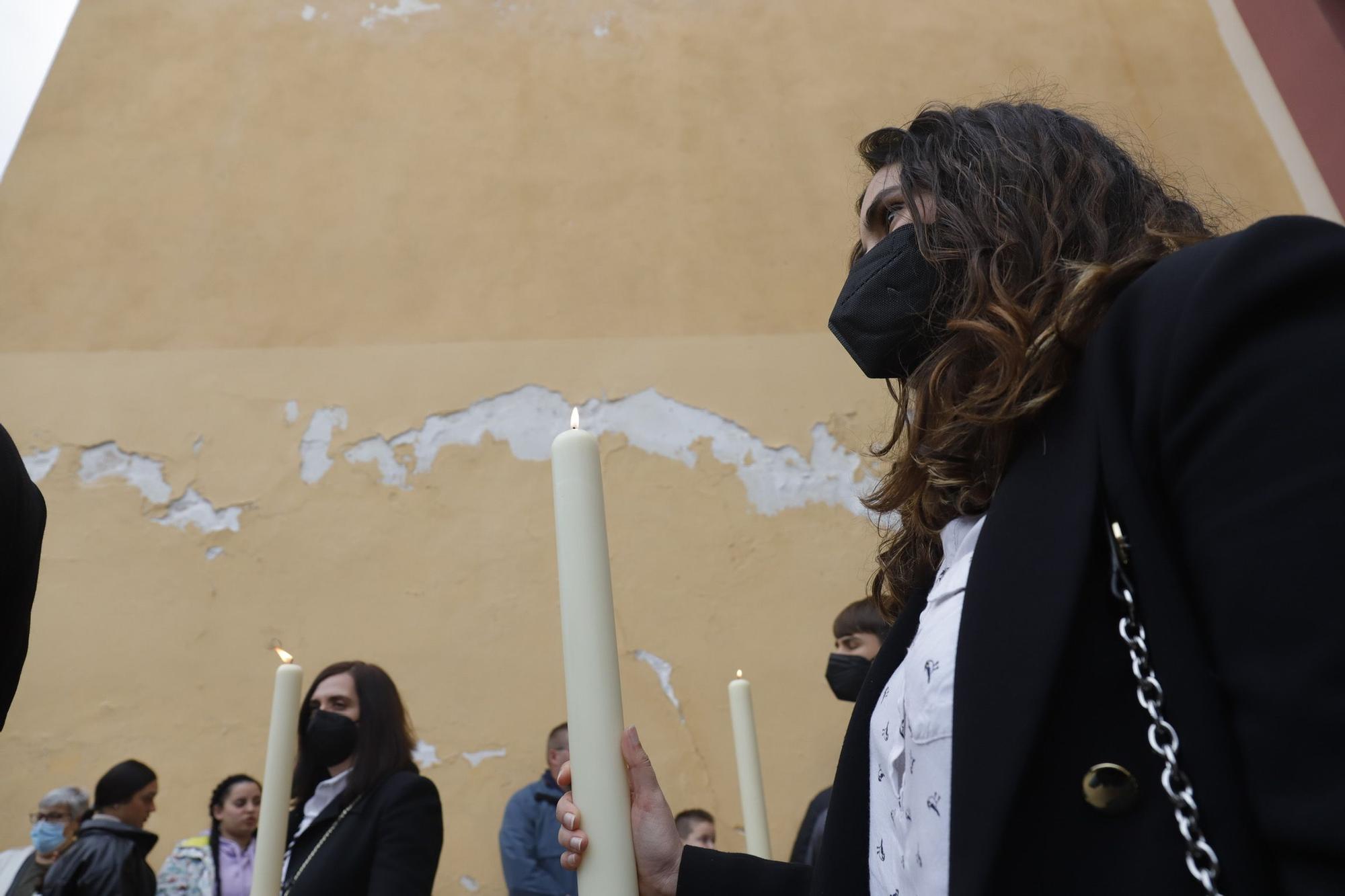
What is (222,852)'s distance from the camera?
118 inches

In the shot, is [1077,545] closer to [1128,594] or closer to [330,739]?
[1128,594]

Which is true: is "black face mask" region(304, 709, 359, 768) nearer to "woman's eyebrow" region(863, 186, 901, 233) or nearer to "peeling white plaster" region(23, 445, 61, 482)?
"woman's eyebrow" region(863, 186, 901, 233)

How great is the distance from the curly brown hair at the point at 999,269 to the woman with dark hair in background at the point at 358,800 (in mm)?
1333

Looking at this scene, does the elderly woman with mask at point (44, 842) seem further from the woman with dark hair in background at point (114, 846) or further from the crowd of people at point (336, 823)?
the woman with dark hair in background at point (114, 846)

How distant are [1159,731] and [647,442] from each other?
3408 mm

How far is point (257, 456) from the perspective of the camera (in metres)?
3.87

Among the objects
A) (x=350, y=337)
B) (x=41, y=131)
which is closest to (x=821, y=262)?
(x=350, y=337)

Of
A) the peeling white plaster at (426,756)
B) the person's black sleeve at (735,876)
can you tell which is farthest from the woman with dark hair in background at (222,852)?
the person's black sleeve at (735,876)

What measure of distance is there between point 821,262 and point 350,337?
193 cm

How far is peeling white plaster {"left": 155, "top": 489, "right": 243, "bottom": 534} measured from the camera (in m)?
3.75

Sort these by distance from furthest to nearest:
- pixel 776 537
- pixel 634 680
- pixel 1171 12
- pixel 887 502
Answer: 1. pixel 1171 12
2. pixel 776 537
3. pixel 634 680
4. pixel 887 502

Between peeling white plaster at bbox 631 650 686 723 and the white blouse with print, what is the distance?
275cm

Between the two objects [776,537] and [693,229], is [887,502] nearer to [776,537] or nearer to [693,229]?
[776,537]

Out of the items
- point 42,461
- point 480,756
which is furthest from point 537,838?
point 42,461
